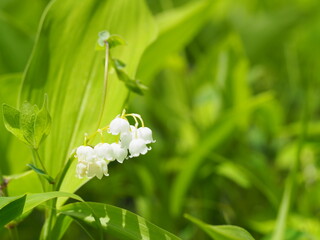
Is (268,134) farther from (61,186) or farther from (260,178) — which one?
(61,186)

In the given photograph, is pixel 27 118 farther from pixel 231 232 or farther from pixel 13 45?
pixel 13 45

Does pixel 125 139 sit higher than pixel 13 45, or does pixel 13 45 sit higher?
pixel 13 45

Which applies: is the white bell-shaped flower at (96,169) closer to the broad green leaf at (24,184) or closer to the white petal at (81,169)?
the white petal at (81,169)

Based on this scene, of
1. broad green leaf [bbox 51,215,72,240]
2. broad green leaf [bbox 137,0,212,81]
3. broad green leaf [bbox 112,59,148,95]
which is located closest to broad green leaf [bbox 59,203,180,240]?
broad green leaf [bbox 51,215,72,240]

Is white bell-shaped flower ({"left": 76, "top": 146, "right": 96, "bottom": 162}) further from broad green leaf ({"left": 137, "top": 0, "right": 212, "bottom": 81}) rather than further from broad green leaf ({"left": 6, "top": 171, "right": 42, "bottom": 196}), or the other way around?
broad green leaf ({"left": 137, "top": 0, "right": 212, "bottom": 81})

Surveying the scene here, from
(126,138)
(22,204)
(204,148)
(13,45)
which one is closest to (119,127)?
(126,138)

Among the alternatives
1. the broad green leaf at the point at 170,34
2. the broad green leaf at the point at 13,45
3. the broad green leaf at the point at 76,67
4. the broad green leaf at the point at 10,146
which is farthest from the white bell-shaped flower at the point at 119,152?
the broad green leaf at the point at 13,45
